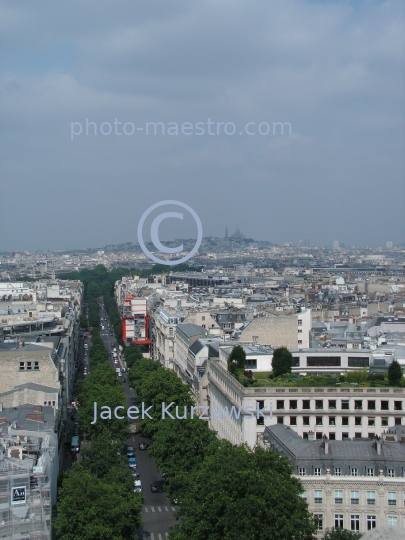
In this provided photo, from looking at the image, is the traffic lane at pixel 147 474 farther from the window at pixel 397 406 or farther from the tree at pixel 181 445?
the window at pixel 397 406

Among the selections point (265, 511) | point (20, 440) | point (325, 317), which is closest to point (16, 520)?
point (20, 440)

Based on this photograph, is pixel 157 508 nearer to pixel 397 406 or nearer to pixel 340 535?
pixel 397 406

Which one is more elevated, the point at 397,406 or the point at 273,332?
the point at 273,332

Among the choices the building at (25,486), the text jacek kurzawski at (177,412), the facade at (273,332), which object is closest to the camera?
the building at (25,486)

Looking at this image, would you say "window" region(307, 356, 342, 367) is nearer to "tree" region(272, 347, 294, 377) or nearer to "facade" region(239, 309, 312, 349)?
"tree" region(272, 347, 294, 377)

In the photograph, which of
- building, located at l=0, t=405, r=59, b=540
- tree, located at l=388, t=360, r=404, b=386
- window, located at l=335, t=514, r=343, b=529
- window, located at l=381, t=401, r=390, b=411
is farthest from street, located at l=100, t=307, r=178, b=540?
tree, located at l=388, t=360, r=404, b=386

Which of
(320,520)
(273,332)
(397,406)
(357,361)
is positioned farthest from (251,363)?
(320,520)

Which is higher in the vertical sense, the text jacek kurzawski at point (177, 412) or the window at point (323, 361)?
the window at point (323, 361)

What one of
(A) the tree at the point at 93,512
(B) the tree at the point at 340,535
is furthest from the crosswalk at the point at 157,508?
(B) the tree at the point at 340,535

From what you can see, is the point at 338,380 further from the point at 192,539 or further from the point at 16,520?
the point at 16,520
